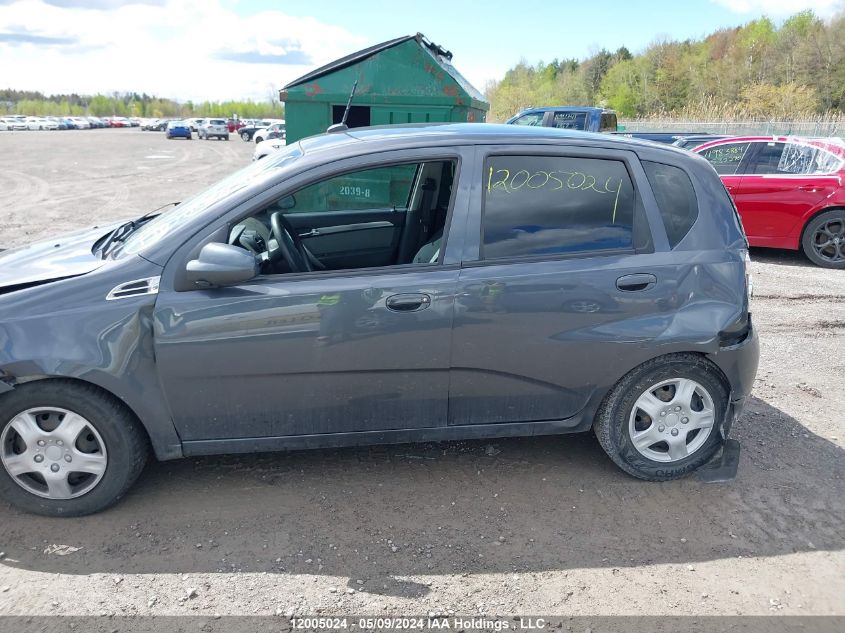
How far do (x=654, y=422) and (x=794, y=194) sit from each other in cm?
661

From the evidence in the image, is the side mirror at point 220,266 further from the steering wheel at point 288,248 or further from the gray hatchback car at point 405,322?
the steering wheel at point 288,248

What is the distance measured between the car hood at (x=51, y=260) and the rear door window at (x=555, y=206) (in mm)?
1941

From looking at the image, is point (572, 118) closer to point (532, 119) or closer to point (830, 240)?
point (532, 119)

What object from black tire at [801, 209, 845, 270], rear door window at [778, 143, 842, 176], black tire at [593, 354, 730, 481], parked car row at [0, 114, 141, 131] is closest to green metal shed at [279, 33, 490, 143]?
rear door window at [778, 143, 842, 176]

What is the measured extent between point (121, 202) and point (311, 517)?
12.9 metres

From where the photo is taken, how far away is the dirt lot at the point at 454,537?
2.74m

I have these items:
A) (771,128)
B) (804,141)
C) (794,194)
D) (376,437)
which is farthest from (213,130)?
(376,437)

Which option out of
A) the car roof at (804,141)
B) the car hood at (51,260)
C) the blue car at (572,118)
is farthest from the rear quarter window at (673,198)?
the blue car at (572,118)

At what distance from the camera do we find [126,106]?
160 meters

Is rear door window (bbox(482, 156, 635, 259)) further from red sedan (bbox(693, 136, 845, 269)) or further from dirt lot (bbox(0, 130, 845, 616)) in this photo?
red sedan (bbox(693, 136, 845, 269))

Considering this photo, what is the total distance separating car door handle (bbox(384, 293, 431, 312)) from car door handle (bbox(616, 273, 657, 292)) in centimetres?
98

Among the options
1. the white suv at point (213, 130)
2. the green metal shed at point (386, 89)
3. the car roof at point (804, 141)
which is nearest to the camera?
the green metal shed at point (386, 89)

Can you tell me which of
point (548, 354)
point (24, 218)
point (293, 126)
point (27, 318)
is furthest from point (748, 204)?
point (24, 218)

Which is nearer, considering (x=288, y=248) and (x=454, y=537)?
(x=454, y=537)
